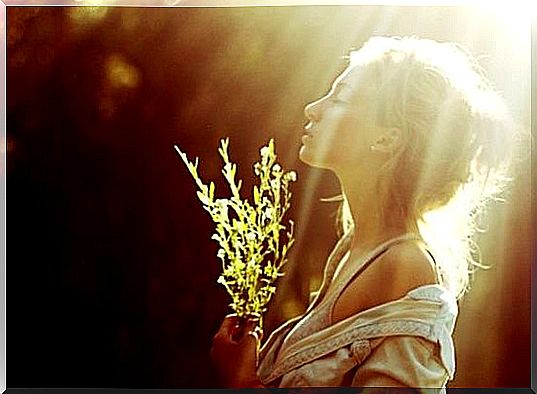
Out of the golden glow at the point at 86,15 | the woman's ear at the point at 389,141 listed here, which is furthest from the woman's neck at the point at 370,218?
the golden glow at the point at 86,15

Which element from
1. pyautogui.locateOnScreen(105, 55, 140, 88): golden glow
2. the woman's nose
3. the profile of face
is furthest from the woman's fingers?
pyautogui.locateOnScreen(105, 55, 140, 88): golden glow

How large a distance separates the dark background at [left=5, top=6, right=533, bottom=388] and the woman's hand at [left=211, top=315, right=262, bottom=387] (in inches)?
1.4

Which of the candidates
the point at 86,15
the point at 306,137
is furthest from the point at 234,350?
the point at 86,15

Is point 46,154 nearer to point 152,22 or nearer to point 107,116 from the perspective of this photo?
point 107,116

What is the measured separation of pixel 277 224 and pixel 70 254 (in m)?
0.60

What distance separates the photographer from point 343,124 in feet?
8.51

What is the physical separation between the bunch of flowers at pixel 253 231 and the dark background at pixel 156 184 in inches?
1.1

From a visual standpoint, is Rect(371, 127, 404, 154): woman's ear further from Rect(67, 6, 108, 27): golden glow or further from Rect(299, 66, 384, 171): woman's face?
Rect(67, 6, 108, 27): golden glow

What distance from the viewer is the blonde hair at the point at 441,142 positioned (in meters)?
2.52

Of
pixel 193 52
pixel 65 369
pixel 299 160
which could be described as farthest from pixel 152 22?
pixel 65 369

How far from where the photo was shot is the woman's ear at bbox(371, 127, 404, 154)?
8.35 ft

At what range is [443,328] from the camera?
254cm

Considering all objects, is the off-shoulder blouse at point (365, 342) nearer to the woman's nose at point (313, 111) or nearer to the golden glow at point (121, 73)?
the woman's nose at point (313, 111)

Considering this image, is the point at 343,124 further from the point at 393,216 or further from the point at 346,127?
the point at 393,216
